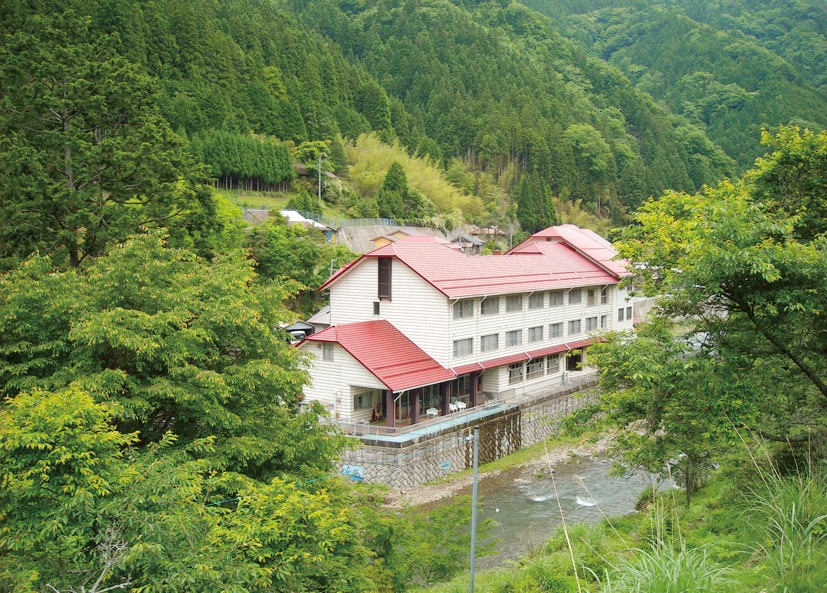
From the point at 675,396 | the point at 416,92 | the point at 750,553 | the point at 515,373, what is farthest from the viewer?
the point at 416,92

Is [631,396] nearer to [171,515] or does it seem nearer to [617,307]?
[171,515]

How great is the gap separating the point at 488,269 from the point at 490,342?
3.03m

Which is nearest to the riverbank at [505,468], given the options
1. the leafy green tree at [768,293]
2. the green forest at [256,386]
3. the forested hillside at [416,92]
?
the green forest at [256,386]

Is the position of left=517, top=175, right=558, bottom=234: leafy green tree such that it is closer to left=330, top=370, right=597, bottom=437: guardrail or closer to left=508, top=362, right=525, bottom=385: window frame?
left=330, top=370, right=597, bottom=437: guardrail

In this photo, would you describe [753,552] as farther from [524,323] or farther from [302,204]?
[302,204]

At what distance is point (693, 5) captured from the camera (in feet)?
602

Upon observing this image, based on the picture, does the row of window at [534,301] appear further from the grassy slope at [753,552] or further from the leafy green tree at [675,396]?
the grassy slope at [753,552]

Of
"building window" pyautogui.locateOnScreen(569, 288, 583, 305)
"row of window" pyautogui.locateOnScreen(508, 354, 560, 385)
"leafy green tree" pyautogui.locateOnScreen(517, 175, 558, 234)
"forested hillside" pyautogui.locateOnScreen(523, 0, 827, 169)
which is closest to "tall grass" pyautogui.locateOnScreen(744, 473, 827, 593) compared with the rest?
"row of window" pyautogui.locateOnScreen(508, 354, 560, 385)

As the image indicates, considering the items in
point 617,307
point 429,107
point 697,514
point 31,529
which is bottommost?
point 697,514

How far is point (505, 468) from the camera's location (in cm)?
2334

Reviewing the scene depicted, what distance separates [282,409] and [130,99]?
13098mm

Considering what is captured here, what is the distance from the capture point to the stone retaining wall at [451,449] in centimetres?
2061

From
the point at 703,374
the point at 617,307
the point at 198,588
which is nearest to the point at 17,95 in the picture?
the point at 198,588

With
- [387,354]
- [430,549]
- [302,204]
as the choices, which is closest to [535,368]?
[387,354]
